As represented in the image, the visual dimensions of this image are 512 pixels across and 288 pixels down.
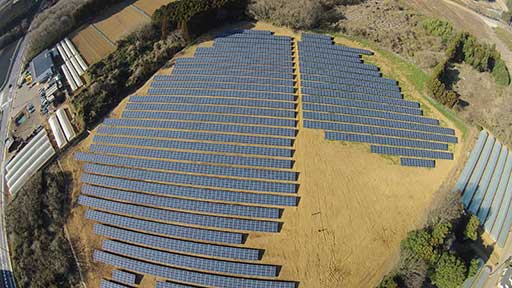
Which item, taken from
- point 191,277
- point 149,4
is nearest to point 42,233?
point 191,277

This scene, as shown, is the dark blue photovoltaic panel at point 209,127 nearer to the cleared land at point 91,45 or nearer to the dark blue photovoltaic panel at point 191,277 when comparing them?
the cleared land at point 91,45

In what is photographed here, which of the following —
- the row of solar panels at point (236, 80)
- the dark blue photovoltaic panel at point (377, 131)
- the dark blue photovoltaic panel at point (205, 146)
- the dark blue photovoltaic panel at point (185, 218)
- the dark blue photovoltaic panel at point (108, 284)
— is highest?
the row of solar panels at point (236, 80)

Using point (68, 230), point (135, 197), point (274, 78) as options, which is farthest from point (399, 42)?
point (68, 230)

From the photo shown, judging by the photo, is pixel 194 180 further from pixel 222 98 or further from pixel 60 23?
pixel 60 23

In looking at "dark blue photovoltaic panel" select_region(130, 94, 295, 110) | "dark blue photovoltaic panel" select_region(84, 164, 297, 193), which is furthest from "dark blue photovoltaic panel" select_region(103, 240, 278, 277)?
"dark blue photovoltaic panel" select_region(130, 94, 295, 110)

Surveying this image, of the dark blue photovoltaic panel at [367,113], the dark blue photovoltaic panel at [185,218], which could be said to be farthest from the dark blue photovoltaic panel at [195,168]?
the dark blue photovoltaic panel at [367,113]
